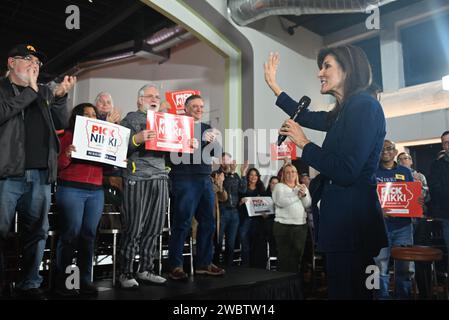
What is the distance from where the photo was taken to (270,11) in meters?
5.88

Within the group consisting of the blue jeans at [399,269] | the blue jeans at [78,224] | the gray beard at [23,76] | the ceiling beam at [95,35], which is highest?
the ceiling beam at [95,35]

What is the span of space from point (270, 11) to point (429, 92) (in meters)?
3.50

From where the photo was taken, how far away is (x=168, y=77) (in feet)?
28.1

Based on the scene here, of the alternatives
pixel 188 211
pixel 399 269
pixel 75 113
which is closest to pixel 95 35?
pixel 75 113

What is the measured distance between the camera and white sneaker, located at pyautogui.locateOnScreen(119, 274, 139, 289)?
2.71m

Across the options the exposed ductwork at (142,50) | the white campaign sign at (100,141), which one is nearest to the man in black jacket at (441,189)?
the white campaign sign at (100,141)

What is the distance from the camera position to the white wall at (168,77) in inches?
305

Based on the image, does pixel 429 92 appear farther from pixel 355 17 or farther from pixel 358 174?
pixel 358 174

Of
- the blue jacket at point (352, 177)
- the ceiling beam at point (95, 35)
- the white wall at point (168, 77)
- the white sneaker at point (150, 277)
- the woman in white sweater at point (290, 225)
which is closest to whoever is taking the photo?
the blue jacket at point (352, 177)

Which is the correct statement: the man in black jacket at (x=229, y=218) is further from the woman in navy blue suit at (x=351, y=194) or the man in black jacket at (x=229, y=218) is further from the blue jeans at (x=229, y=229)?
the woman in navy blue suit at (x=351, y=194)

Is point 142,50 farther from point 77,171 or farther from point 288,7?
point 77,171

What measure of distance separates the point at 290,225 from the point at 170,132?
2.02 metres

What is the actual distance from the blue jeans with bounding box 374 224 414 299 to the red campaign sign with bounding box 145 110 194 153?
2.11 m

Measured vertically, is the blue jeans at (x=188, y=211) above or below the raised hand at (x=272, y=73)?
below
